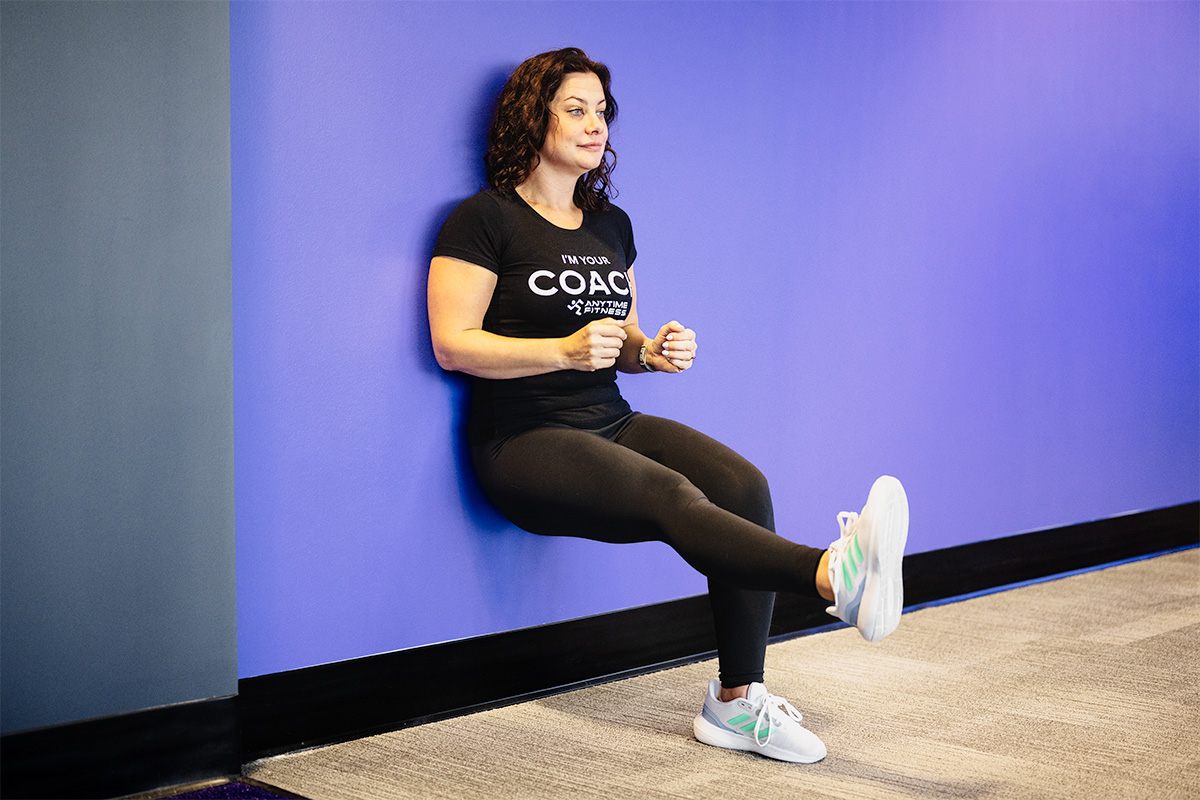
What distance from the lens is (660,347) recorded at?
2.12 meters

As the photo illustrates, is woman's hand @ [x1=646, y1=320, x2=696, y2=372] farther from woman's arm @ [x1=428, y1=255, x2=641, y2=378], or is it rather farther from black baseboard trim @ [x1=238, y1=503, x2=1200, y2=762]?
black baseboard trim @ [x1=238, y1=503, x2=1200, y2=762]

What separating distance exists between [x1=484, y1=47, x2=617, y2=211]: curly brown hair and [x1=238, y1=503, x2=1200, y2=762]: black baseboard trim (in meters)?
0.93

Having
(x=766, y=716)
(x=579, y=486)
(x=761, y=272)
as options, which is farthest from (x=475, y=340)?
(x=761, y=272)

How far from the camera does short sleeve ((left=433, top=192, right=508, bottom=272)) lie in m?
2.10

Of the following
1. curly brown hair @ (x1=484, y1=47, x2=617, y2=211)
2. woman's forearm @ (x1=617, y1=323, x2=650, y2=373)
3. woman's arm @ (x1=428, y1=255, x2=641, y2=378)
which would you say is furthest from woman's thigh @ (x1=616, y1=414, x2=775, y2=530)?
curly brown hair @ (x1=484, y1=47, x2=617, y2=211)

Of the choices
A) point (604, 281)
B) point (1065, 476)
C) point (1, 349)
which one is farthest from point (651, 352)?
point (1065, 476)

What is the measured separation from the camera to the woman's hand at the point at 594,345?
1.92 m

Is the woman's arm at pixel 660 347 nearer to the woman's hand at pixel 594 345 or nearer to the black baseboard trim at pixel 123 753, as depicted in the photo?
the woman's hand at pixel 594 345

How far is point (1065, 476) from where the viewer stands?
144 inches

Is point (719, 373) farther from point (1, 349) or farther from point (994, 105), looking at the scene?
point (1, 349)

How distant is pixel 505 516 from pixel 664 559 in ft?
1.72

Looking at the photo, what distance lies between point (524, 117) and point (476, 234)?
26 cm

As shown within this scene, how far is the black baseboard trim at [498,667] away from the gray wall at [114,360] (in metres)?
0.16

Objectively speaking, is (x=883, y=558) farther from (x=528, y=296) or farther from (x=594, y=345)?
(x=528, y=296)
